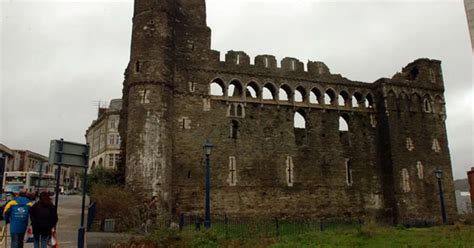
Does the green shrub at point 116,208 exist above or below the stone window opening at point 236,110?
below

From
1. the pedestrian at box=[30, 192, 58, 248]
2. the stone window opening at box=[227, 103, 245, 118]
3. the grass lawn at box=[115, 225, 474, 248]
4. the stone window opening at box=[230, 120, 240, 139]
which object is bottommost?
the grass lawn at box=[115, 225, 474, 248]

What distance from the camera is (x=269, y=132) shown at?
2722 cm

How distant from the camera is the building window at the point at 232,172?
2556 centimetres

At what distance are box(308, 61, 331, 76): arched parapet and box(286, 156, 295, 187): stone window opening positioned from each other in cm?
671

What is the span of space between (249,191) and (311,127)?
6.43m

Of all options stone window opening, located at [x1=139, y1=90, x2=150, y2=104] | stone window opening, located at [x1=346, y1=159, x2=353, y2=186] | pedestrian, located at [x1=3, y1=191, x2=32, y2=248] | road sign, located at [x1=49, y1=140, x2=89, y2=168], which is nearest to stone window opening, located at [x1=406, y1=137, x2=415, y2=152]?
stone window opening, located at [x1=346, y1=159, x2=353, y2=186]

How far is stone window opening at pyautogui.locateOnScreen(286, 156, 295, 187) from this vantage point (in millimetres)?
26844

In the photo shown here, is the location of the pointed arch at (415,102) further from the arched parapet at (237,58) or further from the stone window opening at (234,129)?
the stone window opening at (234,129)

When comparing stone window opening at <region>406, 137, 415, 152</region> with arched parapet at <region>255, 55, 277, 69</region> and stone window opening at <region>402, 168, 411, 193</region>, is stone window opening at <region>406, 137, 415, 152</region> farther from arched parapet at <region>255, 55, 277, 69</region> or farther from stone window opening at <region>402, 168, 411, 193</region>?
arched parapet at <region>255, 55, 277, 69</region>

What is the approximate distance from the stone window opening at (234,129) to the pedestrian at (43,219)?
56.8 feet

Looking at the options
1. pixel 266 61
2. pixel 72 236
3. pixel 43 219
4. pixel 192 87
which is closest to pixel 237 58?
pixel 266 61

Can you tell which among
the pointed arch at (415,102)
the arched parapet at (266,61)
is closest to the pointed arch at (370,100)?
the pointed arch at (415,102)

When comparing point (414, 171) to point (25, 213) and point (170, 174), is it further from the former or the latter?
point (25, 213)

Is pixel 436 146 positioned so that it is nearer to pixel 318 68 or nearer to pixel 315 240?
pixel 318 68
